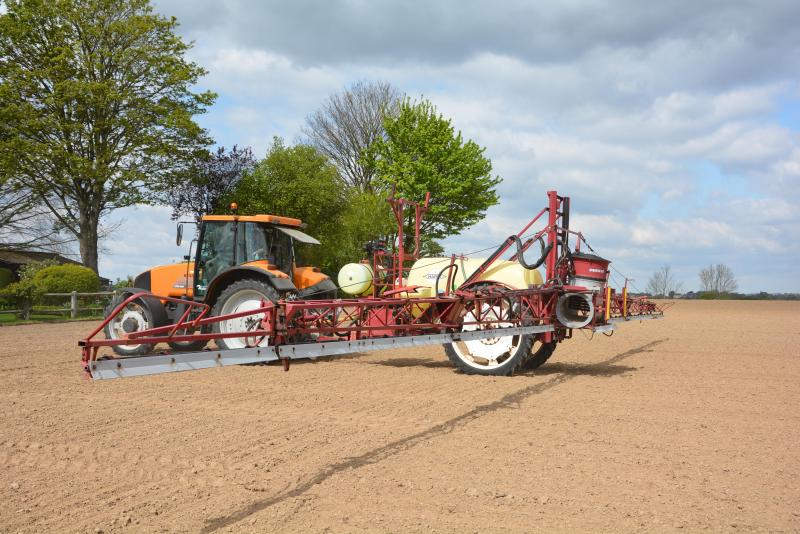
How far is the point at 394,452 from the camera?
599cm

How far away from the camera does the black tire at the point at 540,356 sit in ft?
35.8

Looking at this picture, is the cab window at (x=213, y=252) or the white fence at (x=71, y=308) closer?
the cab window at (x=213, y=252)

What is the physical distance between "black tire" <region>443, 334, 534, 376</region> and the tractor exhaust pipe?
53 cm

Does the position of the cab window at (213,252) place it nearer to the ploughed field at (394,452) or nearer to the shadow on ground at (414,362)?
the ploughed field at (394,452)

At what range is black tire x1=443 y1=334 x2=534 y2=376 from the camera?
1002cm

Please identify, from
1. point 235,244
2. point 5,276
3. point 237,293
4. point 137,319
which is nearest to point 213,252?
point 235,244

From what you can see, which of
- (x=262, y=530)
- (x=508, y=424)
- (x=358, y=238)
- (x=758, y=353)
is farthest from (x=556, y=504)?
(x=358, y=238)

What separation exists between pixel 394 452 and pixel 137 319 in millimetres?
7220

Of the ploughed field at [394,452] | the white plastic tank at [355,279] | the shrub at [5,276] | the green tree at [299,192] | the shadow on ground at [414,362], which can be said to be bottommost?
the ploughed field at [394,452]

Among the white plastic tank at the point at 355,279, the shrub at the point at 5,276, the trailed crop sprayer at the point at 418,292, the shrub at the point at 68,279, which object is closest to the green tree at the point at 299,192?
the shrub at the point at 68,279

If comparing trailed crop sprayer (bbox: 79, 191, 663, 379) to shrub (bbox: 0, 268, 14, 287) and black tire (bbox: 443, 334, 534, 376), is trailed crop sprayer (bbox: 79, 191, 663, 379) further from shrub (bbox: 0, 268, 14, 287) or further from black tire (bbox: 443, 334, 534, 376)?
shrub (bbox: 0, 268, 14, 287)

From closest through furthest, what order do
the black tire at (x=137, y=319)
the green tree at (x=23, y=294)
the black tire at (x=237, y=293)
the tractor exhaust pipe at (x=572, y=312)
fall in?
the tractor exhaust pipe at (x=572, y=312) < the black tire at (x=237, y=293) < the black tire at (x=137, y=319) < the green tree at (x=23, y=294)

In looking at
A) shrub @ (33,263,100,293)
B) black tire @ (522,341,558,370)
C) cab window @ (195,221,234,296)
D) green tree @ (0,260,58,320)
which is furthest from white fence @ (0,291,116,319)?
black tire @ (522,341,558,370)

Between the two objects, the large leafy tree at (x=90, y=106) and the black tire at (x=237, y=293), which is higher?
the large leafy tree at (x=90, y=106)
